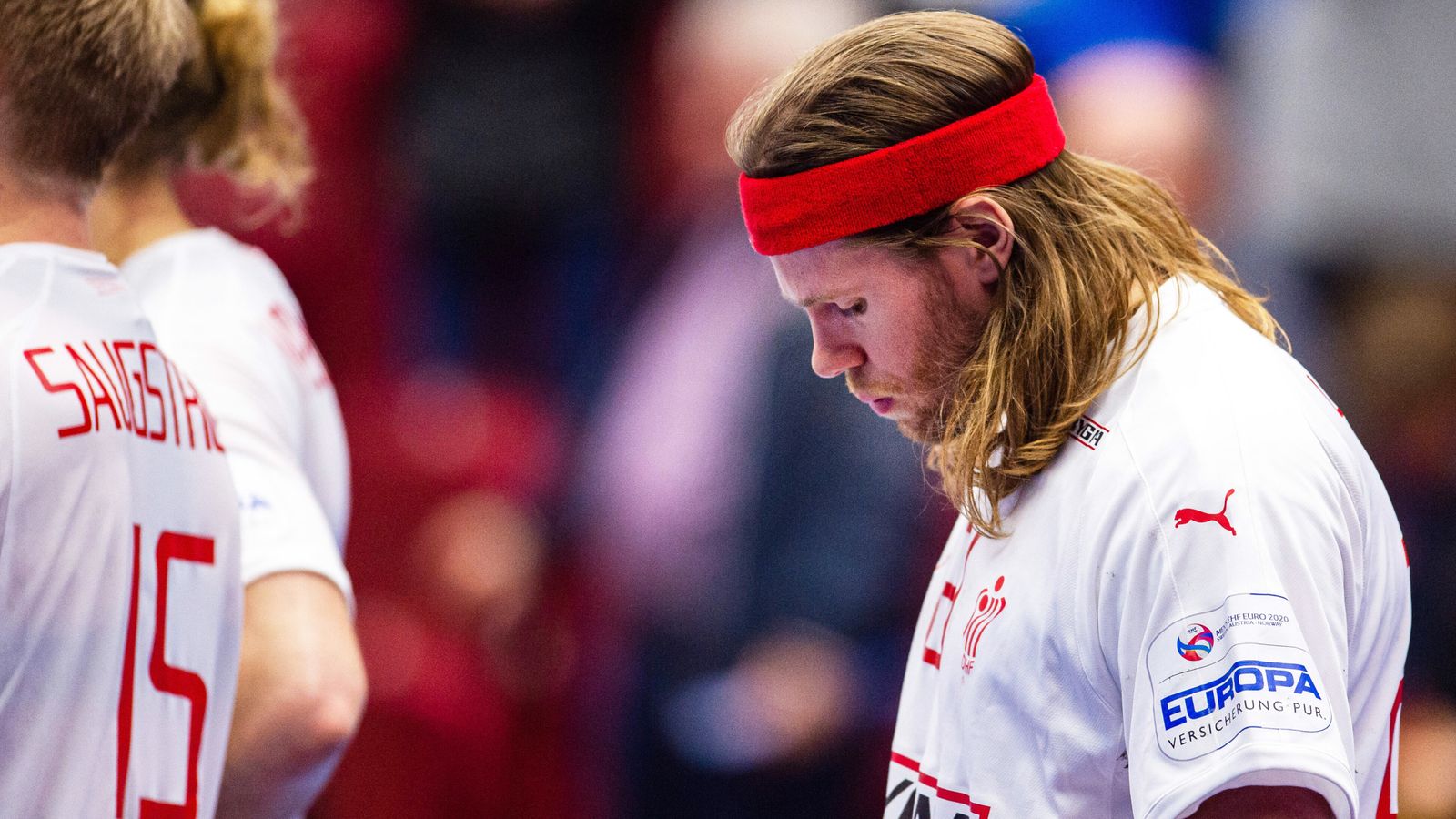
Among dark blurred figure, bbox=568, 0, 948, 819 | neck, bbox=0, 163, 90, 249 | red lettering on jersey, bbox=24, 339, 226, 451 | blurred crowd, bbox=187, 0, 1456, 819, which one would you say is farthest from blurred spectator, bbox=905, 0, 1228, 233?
neck, bbox=0, 163, 90, 249

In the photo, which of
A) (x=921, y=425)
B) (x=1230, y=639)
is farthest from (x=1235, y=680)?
(x=921, y=425)


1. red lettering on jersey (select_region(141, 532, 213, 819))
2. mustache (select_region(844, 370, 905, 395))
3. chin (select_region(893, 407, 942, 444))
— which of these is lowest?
red lettering on jersey (select_region(141, 532, 213, 819))

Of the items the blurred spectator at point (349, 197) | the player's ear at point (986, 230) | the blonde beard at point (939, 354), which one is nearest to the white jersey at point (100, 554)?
the blonde beard at point (939, 354)

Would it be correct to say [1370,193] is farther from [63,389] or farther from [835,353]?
[63,389]

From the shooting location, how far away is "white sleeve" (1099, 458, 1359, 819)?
1617 mm

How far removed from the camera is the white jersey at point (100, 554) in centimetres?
177

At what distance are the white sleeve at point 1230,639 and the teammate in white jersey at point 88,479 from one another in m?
1.12

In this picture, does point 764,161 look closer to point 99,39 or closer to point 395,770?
point 99,39

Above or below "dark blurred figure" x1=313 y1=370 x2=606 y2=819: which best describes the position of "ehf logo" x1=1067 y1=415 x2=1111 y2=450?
above

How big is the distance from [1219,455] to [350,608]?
1341mm

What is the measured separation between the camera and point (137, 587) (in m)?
1.93

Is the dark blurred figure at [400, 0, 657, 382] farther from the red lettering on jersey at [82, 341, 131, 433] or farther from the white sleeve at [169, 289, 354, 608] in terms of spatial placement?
the red lettering on jersey at [82, 341, 131, 433]

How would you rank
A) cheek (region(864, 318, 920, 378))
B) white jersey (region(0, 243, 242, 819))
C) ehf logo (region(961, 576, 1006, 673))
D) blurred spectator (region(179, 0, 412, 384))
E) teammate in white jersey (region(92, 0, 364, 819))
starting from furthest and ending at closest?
blurred spectator (region(179, 0, 412, 384)), teammate in white jersey (region(92, 0, 364, 819)), cheek (region(864, 318, 920, 378)), ehf logo (region(961, 576, 1006, 673)), white jersey (region(0, 243, 242, 819))

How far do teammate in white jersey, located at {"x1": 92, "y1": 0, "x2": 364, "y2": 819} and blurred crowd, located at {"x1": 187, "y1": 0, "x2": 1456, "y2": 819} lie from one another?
33.6 inches
